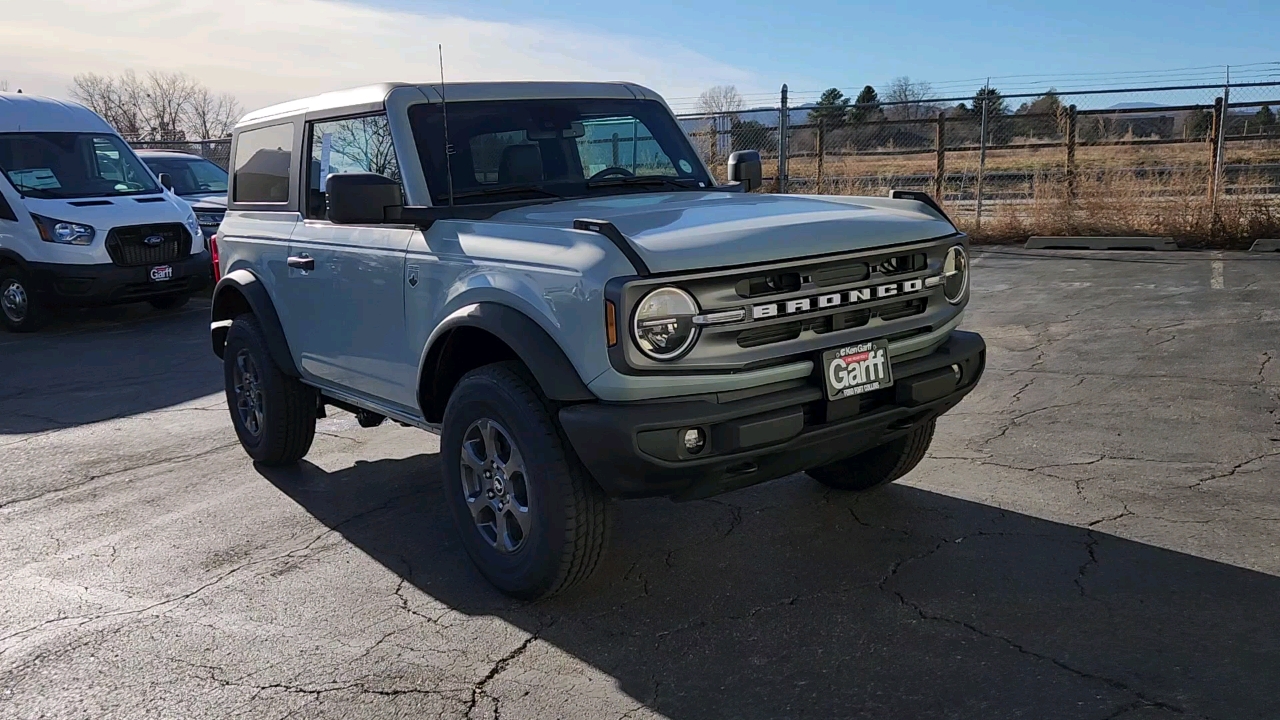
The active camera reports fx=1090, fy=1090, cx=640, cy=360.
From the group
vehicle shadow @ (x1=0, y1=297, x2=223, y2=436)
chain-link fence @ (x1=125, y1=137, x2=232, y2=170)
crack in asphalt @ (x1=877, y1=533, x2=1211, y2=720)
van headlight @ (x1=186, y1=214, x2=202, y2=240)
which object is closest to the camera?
crack in asphalt @ (x1=877, y1=533, x2=1211, y2=720)

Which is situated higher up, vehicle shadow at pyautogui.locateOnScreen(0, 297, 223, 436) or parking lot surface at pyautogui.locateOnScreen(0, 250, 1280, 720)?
parking lot surface at pyautogui.locateOnScreen(0, 250, 1280, 720)

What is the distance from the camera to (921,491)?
16.8 feet

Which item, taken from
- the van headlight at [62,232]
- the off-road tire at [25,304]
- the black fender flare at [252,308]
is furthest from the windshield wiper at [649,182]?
the off-road tire at [25,304]

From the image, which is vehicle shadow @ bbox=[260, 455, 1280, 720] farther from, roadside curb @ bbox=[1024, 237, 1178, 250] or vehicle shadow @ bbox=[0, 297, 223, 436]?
roadside curb @ bbox=[1024, 237, 1178, 250]

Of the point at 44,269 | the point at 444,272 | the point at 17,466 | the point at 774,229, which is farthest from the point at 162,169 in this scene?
the point at 774,229

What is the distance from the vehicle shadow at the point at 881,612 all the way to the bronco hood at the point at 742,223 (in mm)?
1255

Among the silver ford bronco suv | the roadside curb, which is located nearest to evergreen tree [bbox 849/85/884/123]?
the roadside curb

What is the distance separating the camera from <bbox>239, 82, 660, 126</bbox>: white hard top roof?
16.0 feet

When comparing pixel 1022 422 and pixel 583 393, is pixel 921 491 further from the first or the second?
pixel 583 393

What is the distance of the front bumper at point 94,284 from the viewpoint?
11547 millimetres

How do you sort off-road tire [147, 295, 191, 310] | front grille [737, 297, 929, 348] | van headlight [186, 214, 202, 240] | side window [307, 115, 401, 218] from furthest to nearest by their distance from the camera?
off-road tire [147, 295, 191, 310], van headlight [186, 214, 202, 240], side window [307, 115, 401, 218], front grille [737, 297, 929, 348]

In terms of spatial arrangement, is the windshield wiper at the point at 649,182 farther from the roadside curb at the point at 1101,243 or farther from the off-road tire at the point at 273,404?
the roadside curb at the point at 1101,243

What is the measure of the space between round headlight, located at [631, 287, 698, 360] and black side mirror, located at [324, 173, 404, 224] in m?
Result: 1.40

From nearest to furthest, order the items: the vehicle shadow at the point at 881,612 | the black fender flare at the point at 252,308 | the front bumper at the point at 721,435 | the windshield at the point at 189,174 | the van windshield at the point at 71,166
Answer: the vehicle shadow at the point at 881,612, the front bumper at the point at 721,435, the black fender flare at the point at 252,308, the van windshield at the point at 71,166, the windshield at the point at 189,174
